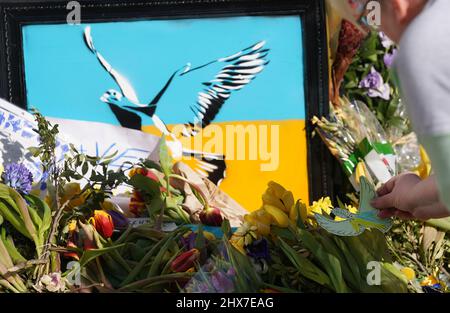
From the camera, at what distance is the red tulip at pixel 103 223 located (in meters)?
1.64

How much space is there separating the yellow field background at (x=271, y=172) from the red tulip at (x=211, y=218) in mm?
435

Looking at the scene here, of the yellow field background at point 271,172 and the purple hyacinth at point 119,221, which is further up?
the yellow field background at point 271,172

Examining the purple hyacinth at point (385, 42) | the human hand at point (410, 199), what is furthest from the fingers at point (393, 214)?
the purple hyacinth at point (385, 42)

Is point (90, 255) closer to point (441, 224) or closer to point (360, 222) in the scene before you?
point (360, 222)

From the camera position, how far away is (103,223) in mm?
1643

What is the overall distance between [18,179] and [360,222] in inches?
31.9

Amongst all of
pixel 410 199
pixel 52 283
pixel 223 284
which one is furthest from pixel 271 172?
pixel 410 199

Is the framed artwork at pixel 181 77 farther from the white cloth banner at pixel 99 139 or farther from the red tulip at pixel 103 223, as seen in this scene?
the red tulip at pixel 103 223

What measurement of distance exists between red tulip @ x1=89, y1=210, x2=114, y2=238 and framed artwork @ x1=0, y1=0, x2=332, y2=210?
1.76 feet

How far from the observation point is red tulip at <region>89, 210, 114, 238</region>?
164 cm

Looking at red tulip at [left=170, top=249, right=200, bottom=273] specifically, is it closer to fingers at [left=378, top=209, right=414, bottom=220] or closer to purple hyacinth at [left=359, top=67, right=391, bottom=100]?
fingers at [left=378, top=209, right=414, bottom=220]

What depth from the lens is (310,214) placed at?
1.64 meters
